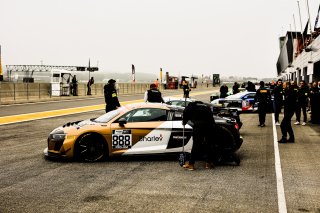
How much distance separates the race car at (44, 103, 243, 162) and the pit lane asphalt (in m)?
0.25

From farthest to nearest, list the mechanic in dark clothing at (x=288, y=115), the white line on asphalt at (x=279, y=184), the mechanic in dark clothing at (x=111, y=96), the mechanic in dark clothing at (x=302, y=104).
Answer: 1. the mechanic in dark clothing at (x=302, y=104)
2. the mechanic in dark clothing at (x=111, y=96)
3. the mechanic in dark clothing at (x=288, y=115)
4. the white line on asphalt at (x=279, y=184)

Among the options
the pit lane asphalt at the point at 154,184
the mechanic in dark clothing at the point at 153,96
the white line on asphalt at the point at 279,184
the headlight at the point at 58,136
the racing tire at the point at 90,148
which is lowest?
the pit lane asphalt at the point at 154,184

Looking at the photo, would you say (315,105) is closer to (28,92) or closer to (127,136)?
(127,136)

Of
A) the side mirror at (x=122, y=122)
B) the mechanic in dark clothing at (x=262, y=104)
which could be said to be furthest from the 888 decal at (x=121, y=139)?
the mechanic in dark clothing at (x=262, y=104)

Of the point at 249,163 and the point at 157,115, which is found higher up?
the point at 157,115

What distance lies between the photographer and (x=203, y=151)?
828cm

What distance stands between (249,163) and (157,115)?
216 cm

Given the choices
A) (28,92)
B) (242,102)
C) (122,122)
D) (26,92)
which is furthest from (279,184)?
(28,92)

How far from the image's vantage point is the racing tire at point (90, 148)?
826 cm

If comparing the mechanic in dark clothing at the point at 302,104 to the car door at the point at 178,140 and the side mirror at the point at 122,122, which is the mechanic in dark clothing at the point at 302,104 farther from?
the side mirror at the point at 122,122

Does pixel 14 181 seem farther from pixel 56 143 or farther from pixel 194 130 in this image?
pixel 194 130

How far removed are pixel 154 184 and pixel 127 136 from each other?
6.64 ft

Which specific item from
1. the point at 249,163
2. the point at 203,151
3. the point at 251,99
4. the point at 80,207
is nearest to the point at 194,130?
the point at 203,151

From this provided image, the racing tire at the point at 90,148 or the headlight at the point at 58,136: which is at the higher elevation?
the headlight at the point at 58,136
